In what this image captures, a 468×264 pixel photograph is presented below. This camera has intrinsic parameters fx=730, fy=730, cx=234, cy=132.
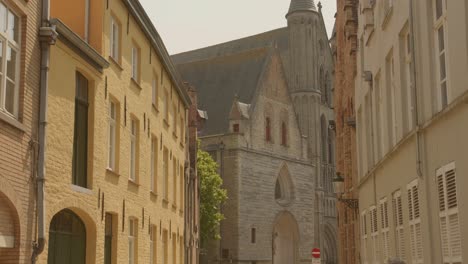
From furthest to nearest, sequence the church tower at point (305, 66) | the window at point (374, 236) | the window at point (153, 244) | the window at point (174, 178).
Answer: the church tower at point (305, 66)
the window at point (174, 178)
the window at point (153, 244)
the window at point (374, 236)

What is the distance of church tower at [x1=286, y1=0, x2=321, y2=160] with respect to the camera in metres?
54.9

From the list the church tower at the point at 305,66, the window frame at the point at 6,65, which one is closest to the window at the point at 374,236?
the window frame at the point at 6,65

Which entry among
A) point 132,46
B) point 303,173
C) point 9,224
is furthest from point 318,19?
point 9,224

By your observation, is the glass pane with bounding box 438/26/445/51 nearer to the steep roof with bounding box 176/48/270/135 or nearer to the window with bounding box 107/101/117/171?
the window with bounding box 107/101/117/171

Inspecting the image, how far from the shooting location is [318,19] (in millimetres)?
57156

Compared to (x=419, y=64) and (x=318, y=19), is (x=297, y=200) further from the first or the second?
(x=419, y=64)

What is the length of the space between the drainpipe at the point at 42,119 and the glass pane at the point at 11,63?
2.52 feet

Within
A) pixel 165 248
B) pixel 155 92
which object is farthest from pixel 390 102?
pixel 165 248

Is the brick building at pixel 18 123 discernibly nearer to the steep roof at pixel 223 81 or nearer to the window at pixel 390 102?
Result: the window at pixel 390 102

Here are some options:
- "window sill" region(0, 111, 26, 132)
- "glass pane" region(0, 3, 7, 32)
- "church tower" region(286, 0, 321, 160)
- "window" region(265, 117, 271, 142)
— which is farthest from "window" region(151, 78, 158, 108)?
"church tower" region(286, 0, 321, 160)

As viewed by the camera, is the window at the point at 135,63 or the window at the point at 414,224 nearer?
Answer: the window at the point at 414,224

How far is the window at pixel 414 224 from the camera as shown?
10.9m

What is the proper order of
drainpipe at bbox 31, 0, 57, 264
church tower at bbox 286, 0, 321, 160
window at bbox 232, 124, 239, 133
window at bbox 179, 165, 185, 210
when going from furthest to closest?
church tower at bbox 286, 0, 321, 160 → window at bbox 232, 124, 239, 133 → window at bbox 179, 165, 185, 210 → drainpipe at bbox 31, 0, 57, 264

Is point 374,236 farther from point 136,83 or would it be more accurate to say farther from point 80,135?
point 80,135
